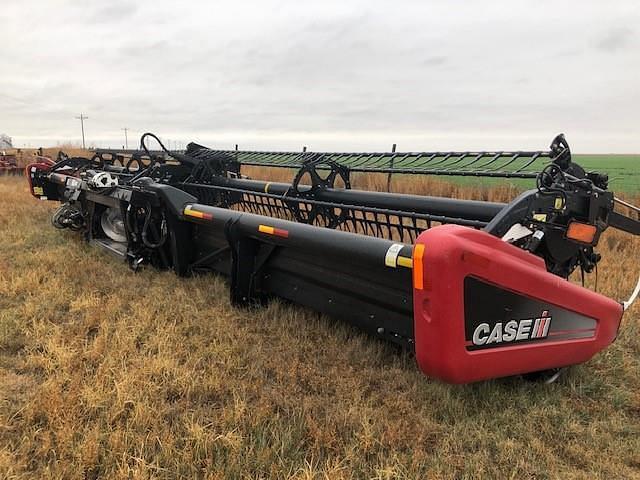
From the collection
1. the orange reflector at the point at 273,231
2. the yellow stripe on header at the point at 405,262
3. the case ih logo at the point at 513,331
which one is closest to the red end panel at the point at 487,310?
the case ih logo at the point at 513,331

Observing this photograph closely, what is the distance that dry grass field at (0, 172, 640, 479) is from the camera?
2064 millimetres

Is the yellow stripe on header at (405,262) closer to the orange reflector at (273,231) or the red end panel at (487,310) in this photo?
the red end panel at (487,310)

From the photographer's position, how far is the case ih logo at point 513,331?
7.34 feet

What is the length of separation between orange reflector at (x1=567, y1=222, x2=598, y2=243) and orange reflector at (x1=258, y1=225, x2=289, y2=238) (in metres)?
1.61

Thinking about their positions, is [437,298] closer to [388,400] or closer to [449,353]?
[449,353]

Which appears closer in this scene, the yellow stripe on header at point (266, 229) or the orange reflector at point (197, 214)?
the yellow stripe on header at point (266, 229)

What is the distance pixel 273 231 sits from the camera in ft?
10.8

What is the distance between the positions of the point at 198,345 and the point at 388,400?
1.25m

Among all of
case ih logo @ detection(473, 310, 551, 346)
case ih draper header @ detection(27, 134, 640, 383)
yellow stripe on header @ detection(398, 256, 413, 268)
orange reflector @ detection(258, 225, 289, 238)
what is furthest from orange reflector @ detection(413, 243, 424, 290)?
orange reflector @ detection(258, 225, 289, 238)

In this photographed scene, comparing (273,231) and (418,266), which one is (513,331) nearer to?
(418,266)

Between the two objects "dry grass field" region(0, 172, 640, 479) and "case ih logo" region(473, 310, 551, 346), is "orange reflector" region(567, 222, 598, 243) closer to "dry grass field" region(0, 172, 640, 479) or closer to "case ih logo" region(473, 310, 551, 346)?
"case ih logo" region(473, 310, 551, 346)

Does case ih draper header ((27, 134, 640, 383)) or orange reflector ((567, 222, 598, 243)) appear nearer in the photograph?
case ih draper header ((27, 134, 640, 383))

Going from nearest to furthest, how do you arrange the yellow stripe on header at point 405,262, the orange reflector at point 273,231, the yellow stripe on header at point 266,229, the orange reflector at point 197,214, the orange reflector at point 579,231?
the yellow stripe on header at point 405,262
the orange reflector at point 579,231
the orange reflector at point 273,231
the yellow stripe on header at point 266,229
the orange reflector at point 197,214

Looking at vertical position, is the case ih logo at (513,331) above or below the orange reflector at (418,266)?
below
